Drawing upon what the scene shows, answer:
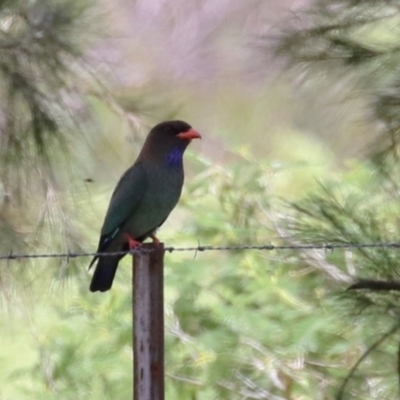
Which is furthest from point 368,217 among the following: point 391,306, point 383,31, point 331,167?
point 331,167

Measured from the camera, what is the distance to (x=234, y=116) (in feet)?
20.3

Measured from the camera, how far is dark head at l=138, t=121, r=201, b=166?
2227mm

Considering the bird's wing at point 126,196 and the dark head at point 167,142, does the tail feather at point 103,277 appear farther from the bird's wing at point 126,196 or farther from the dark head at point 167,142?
the dark head at point 167,142

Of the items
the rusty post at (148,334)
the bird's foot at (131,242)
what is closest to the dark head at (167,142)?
the bird's foot at (131,242)

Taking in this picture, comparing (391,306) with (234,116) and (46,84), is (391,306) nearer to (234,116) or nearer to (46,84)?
(46,84)

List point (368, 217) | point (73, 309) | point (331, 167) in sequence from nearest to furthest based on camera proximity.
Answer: point (368, 217) → point (73, 309) → point (331, 167)

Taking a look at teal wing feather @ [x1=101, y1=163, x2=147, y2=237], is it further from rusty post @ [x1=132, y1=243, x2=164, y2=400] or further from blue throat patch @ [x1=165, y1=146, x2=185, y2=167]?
rusty post @ [x1=132, y1=243, x2=164, y2=400]

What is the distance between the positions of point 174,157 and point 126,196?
6.7 inches

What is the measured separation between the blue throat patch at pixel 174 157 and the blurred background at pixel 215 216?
0.30 ft

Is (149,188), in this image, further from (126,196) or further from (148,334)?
(148,334)

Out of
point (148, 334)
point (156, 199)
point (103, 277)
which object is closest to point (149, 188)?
point (156, 199)

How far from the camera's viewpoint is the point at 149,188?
2.24 m

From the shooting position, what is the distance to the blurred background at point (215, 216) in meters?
1.85

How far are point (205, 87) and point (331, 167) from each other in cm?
223
